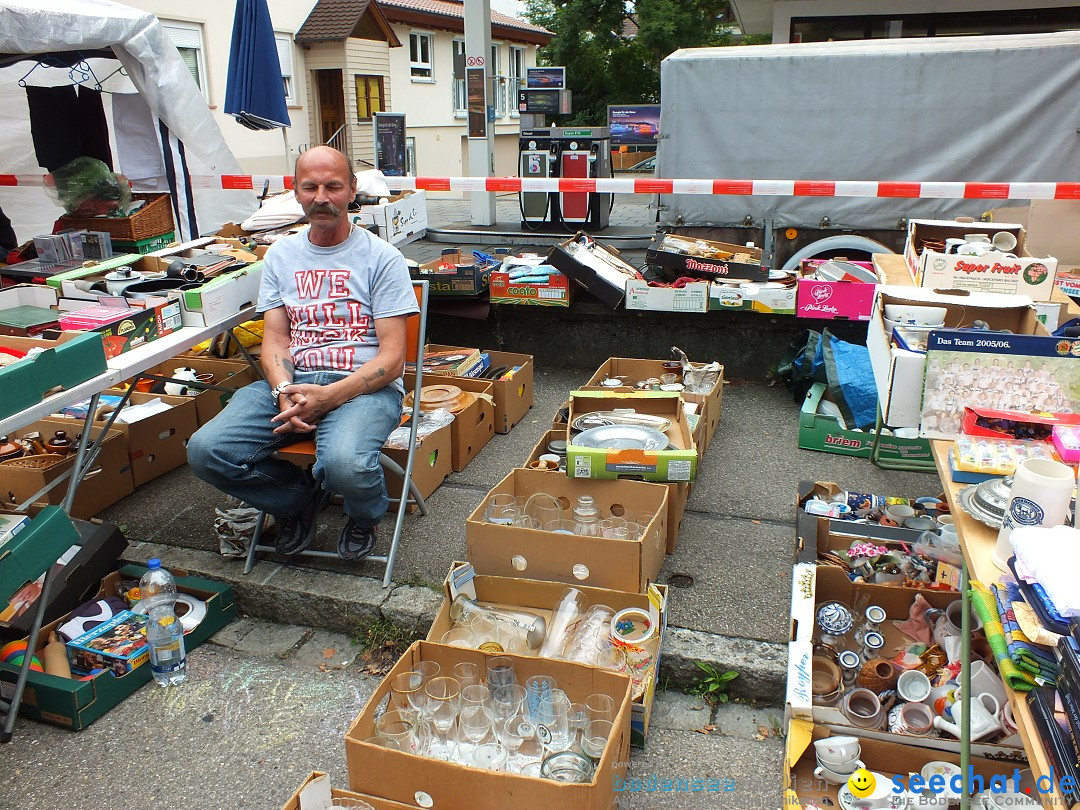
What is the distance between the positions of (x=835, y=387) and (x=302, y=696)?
9.55ft

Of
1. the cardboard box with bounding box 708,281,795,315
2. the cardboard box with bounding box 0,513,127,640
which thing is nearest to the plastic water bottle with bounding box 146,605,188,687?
the cardboard box with bounding box 0,513,127,640

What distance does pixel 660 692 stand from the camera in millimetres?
2748

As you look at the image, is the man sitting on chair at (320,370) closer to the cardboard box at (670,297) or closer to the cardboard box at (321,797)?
the cardboard box at (321,797)

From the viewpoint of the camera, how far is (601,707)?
A: 7.45 ft

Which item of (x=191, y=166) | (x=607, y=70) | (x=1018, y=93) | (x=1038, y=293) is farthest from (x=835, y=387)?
(x=607, y=70)

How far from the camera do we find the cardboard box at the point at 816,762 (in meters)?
2.13

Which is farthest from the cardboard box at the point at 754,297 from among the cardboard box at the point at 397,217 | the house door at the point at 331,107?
the house door at the point at 331,107

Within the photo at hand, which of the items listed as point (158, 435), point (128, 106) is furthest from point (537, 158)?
point (158, 435)

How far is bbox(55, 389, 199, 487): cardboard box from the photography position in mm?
3883

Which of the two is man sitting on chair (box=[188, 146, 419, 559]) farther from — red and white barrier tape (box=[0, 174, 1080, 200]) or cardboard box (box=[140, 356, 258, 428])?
red and white barrier tape (box=[0, 174, 1080, 200])

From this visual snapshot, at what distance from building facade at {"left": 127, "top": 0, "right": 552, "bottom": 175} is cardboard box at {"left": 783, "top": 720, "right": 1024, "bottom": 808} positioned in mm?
9113

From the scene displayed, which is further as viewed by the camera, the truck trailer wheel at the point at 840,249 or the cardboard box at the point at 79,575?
the truck trailer wheel at the point at 840,249

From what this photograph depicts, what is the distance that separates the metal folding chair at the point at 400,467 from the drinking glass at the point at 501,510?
353 millimetres

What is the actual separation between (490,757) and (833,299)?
3566 millimetres
